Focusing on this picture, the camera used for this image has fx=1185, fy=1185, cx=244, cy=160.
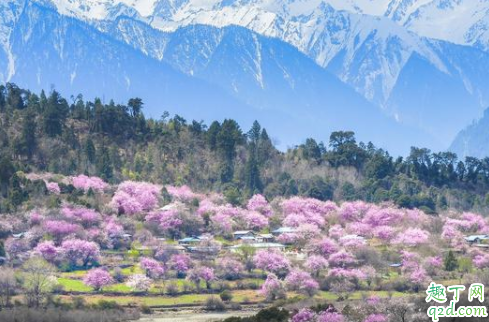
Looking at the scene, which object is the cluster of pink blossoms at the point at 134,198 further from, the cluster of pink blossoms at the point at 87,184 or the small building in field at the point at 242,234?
the small building in field at the point at 242,234

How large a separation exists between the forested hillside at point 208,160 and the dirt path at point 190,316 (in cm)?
3446

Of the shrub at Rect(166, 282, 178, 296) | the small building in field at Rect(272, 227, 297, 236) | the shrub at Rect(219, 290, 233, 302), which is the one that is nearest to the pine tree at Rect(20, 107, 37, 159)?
the small building in field at Rect(272, 227, 297, 236)

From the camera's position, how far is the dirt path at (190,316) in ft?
233

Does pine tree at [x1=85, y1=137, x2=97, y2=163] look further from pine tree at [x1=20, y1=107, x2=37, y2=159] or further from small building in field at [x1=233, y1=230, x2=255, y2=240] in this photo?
small building in field at [x1=233, y1=230, x2=255, y2=240]

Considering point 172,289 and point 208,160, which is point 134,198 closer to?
point 208,160

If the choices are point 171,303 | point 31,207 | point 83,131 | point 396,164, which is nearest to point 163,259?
point 171,303

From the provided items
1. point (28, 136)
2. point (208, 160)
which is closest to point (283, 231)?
point (208, 160)

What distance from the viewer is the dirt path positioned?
233 feet

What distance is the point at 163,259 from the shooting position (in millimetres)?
85750

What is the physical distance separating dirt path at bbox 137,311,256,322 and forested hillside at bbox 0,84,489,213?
113 ft

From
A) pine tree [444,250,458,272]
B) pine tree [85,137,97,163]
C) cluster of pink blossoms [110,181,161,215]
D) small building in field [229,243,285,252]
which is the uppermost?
pine tree [85,137,97,163]

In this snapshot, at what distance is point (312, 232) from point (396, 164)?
116 feet

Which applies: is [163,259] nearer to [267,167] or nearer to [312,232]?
[312,232]

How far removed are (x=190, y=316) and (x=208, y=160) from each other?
166ft
